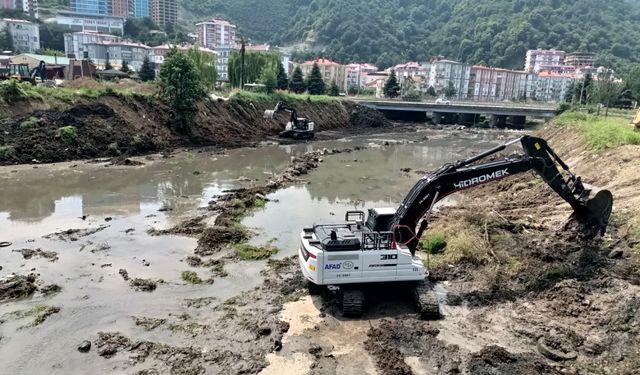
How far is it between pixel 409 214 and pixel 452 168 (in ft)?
4.77

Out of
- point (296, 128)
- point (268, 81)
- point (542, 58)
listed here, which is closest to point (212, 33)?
point (542, 58)

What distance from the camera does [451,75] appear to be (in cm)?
13700

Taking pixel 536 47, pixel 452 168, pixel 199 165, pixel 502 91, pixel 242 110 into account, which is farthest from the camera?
pixel 536 47

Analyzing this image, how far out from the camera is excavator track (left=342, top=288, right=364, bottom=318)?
32.4 ft

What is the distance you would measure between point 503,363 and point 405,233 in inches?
137

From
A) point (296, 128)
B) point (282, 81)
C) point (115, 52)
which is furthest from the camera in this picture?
point (115, 52)

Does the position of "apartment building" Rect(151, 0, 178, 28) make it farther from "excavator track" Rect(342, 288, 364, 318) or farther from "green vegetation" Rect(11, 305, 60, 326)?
"excavator track" Rect(342, 288, 364, 318)

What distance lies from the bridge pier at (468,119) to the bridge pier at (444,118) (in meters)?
1.05

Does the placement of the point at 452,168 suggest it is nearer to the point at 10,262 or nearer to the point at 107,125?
the point at 10,262

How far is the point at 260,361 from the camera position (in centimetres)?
837

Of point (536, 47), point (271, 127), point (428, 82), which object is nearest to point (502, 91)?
point (428, 82)

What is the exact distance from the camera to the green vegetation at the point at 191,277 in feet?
39.2

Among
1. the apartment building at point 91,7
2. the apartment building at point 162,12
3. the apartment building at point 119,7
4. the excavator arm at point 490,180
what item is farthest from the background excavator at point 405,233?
the apartment building at point 119,7

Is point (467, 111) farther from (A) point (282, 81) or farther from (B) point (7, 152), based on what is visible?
(B) point (7, 152)
